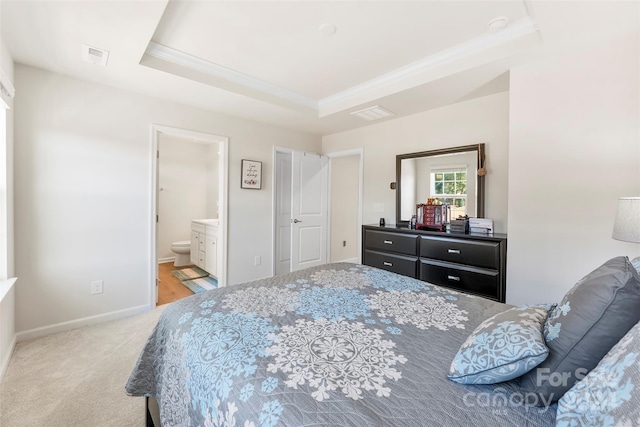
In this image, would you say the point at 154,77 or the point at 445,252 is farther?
the point at 445,252

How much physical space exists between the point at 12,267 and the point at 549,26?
4.37 meters

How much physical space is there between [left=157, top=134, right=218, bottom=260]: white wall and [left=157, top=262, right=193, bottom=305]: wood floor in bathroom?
1.06 m

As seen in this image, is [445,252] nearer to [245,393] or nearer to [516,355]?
[516,355]

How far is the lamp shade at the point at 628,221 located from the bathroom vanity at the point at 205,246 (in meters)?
4.03

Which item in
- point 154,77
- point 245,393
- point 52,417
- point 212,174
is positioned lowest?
point 52,417

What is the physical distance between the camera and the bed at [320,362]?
74 centimetres

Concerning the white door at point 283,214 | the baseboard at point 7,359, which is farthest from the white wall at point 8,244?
the white door at point 283,214

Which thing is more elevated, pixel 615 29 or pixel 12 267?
pixel 615 29

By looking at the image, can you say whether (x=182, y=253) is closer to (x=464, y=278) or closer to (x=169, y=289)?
(x=169, y=289)

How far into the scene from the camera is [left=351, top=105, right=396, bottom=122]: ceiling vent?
330 cm

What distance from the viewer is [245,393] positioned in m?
0.82

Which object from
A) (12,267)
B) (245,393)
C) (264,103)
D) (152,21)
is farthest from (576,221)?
(12,267)

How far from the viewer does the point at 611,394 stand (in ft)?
1.92

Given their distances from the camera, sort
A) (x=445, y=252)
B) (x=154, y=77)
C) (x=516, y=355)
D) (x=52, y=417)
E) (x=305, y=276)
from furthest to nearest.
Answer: (x=445, y=252) < (x=154, y=77) < (x=305, y=276) < (x=52, y=417) < (x=516, y=355)
